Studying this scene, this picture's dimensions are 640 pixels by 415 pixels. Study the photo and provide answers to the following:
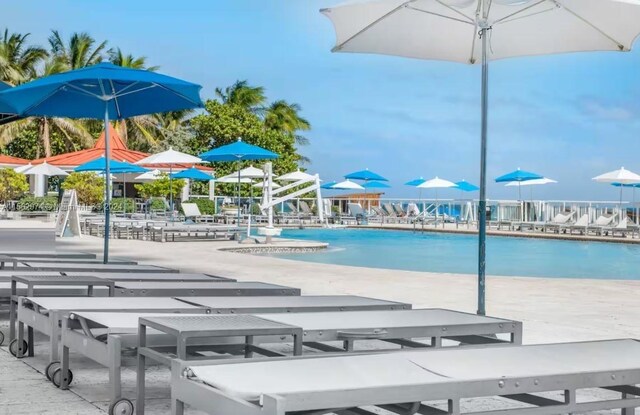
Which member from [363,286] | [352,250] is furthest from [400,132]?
[363,286]

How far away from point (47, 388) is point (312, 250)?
1330 cm

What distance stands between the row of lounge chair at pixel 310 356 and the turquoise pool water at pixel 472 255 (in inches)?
396

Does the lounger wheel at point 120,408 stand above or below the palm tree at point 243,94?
below

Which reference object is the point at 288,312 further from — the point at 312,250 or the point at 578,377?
the point at 312,250

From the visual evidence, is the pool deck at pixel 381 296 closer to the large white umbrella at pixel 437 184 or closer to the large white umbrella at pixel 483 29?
the large white umbrella at pixel 483 29

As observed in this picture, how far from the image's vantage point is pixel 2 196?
28219mm

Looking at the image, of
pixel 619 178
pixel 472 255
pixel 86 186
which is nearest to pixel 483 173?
pixel 472 255

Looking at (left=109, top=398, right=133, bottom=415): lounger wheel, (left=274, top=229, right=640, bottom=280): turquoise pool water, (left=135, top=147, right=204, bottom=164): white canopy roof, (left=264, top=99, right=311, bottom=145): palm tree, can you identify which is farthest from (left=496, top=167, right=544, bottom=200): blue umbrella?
(left=109, top=398, right=133, bottom=415): lounger wheel

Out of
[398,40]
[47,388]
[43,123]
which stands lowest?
[47,388]

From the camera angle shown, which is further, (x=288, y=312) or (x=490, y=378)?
(x=288, y=312)

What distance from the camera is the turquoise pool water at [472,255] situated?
15219mm

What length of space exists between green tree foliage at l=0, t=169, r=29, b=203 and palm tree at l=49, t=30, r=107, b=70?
43.0 ft

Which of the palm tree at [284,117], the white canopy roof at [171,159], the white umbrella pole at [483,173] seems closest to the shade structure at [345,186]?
the palm tree at [284,117]

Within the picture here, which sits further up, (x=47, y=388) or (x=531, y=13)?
Result: (x=531, y=13)
